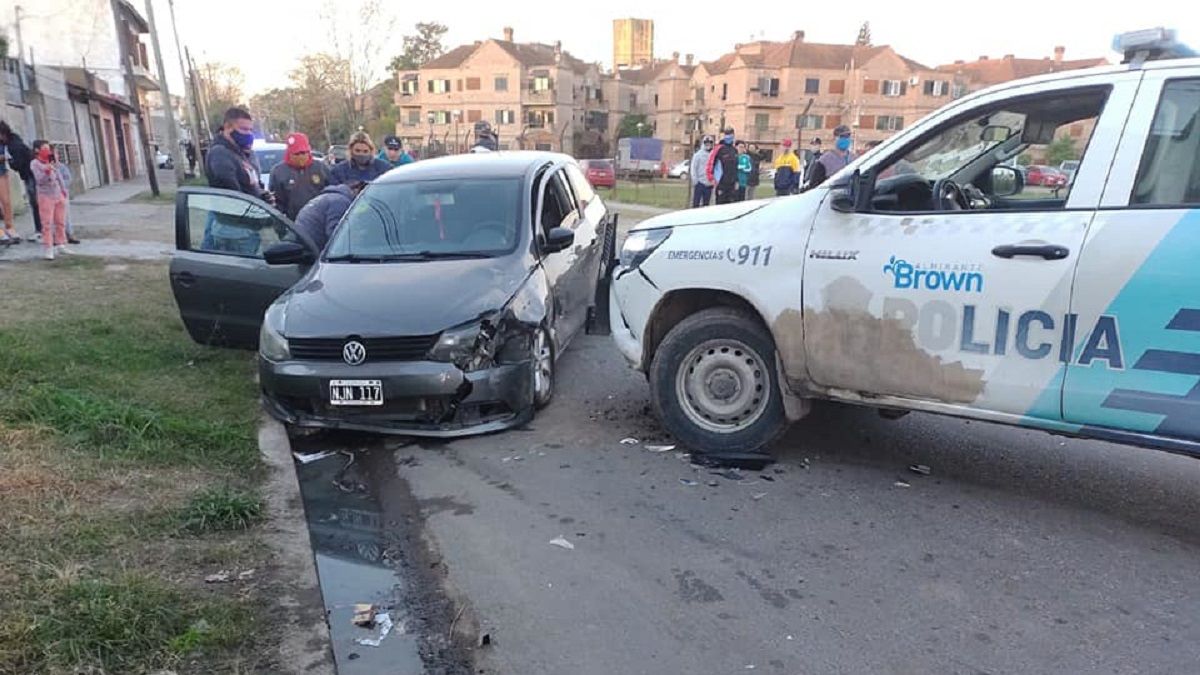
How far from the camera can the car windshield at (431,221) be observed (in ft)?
18.9

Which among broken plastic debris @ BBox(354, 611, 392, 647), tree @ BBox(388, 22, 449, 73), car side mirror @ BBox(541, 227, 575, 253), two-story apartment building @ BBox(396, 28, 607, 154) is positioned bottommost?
broken plastic debris @ BBox(354, 611, 392, 647)

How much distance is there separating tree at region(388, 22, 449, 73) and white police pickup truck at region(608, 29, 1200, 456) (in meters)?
87.1

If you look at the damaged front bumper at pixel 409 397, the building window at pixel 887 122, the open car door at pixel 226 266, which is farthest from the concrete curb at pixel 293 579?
the building window at pixel 887 122

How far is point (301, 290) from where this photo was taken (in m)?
5.44

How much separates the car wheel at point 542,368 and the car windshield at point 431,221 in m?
0.73

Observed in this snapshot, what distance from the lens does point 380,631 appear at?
3096mm

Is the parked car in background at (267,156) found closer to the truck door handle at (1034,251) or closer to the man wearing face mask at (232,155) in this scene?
the man wearing face mask at (232,155)

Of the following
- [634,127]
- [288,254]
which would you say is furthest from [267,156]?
[634,127]

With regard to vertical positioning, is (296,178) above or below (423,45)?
below

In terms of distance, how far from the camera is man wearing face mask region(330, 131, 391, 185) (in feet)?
28.8

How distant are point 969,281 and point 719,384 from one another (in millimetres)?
1503

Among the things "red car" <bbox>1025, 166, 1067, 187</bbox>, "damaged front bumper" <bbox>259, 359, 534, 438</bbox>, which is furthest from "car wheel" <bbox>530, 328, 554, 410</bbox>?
"red car" <bbox>1025, 166, 1067, 187</bbox>

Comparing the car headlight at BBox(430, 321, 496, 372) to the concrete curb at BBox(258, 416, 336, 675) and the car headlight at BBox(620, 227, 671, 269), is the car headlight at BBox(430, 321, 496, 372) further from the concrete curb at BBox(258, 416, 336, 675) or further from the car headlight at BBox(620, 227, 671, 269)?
the concrete curb at BBox(258, 416, 336, 675)

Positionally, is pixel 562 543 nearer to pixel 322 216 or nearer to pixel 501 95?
pixel 322 216
